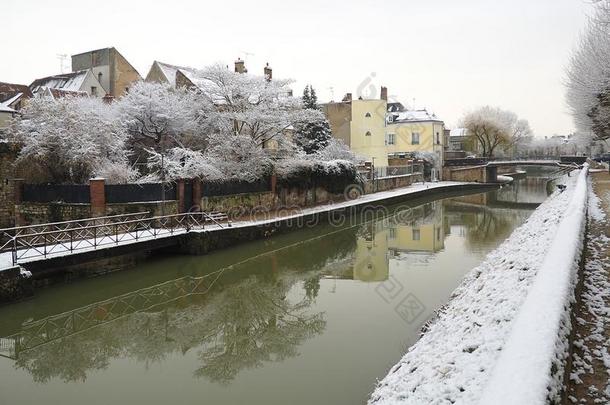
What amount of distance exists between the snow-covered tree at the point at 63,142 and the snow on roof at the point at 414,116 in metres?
38.9

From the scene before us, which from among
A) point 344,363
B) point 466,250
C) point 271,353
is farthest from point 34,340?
point 466,250

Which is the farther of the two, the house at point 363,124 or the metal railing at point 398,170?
the house at point 363,124

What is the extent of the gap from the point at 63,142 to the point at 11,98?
14701mm

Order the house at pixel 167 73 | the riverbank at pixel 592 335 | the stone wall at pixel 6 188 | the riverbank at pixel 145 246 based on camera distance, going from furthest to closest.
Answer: the house at pixel 167 73 → the stone wall at pixel 6 188 → the riverbank at pixel 145 246 → the riverbank at pixel 592 335

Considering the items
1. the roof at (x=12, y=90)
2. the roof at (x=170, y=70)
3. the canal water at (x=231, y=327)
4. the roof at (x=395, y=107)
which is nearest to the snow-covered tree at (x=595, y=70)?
the canal water at (x=231, y=327)

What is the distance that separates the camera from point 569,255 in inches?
281

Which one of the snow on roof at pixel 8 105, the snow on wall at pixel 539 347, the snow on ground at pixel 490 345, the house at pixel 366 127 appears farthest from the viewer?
the house at pixel 366 127

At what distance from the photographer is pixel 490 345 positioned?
17.6 ft

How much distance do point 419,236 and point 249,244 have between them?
26.6ft

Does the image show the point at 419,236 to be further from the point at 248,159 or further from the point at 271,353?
the point at 271,353

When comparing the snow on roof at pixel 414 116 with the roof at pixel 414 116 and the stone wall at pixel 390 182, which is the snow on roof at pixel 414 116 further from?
the stone wall at pixel 390 182

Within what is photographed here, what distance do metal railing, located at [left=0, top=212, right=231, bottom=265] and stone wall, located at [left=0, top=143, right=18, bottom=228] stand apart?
2.04 meters

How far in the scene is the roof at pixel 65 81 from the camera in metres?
33.2

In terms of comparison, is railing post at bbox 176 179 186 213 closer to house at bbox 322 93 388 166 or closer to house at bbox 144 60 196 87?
house at bbox 144 60 196 87
